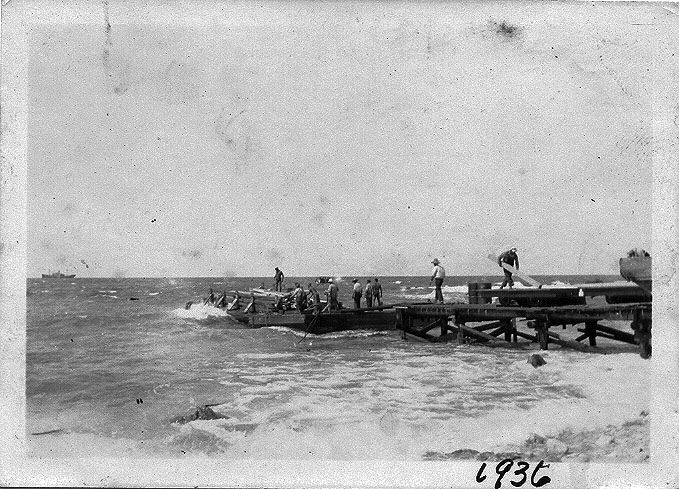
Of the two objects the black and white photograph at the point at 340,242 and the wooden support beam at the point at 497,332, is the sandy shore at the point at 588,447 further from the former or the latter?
the wooden support beam at the point at 497,332

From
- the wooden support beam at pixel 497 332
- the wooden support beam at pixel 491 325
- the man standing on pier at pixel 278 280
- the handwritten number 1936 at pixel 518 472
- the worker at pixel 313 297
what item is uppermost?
the man standing on pier at pixel 278 280

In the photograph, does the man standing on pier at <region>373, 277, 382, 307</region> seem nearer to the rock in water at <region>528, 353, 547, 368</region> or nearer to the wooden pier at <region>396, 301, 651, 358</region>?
the wooden pier at <region>396, 301, 651, 358</region>

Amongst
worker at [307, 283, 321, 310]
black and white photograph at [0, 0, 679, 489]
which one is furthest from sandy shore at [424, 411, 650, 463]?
worker at [307, 283, 321, 310]

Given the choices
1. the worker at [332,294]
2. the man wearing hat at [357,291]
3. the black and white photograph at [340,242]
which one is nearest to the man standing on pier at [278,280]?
the black and white photograph at [340,242]

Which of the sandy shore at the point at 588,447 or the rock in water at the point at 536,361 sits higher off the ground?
the rock in water at the point at 536,361

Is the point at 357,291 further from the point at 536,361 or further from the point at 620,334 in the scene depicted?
the point at 620,334

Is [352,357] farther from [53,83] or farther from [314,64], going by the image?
[53,83]

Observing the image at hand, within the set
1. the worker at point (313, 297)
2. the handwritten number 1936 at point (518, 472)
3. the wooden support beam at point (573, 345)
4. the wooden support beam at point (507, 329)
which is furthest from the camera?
the worker at point (313, 297)
